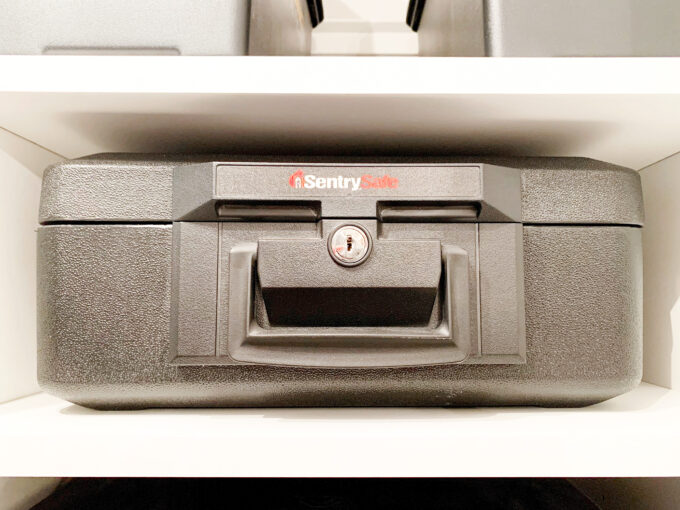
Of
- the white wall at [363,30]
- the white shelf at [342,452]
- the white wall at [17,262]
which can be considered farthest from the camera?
the white wall at [363,30]

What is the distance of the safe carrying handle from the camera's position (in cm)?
32

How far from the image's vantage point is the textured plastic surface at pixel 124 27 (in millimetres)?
344

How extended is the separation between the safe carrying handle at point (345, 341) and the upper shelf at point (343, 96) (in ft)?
0.43

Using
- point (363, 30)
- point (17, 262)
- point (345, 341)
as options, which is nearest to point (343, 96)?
point (345, 341)

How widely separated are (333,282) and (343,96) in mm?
134

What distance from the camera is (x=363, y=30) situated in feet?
2.43

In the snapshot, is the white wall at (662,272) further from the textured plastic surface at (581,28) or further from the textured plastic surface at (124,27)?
the textured plastic surface at (124,27)

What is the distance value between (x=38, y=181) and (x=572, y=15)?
501 millimetres

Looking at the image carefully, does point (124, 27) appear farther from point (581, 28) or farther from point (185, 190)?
point (581, 28)

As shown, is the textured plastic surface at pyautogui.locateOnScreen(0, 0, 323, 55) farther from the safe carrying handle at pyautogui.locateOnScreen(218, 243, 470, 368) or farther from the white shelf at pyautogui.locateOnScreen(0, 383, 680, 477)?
the white shelf at pyautogui.locateOnScreen(0, 383, 680, 477)

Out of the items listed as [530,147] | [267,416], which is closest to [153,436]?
[267,416]

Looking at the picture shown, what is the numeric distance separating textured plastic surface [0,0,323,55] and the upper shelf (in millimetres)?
35

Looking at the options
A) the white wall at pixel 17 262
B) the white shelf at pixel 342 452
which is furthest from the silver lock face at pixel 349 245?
the white wall at pixel 17 262

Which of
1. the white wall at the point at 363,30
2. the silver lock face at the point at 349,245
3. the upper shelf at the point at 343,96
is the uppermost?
the white wall at the point at 363,30
